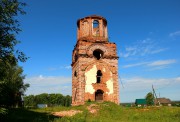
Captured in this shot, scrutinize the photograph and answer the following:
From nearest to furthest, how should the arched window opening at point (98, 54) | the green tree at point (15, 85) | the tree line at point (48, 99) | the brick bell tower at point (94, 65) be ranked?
1. the green tree at point (15, 85)
2. the brick bell tower at point (94, 65)
3. the arched window opening at point (98, 54)
4. the tree line at point (48, 99)

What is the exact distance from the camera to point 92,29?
28.0 metres

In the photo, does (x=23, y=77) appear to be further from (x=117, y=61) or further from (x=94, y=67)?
(x=117, y=61)

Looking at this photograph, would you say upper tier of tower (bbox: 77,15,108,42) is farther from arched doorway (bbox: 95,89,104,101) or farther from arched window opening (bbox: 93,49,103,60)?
arched doorway (bbox: 95,89,104,101)

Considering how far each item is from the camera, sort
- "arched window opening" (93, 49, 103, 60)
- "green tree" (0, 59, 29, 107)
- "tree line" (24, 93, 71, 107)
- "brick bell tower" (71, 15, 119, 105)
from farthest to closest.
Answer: "tree line" (24, 93, 71, 107) < "arched window opening" (93, 49, 103, 60) < "brick bell tower" (71, 15, 119, 105) < "green tree" (0, 59, 29, 107)

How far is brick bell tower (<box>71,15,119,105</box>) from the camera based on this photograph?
25.7 metres

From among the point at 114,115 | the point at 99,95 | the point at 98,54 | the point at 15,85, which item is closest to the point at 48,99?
the point at 15,85

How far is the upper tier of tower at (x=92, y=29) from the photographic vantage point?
91.1 ft

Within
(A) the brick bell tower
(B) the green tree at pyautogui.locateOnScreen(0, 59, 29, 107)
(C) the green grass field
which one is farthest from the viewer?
(A) the brick bell tower

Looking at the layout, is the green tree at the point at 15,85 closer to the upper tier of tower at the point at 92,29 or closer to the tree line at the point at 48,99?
the upper tier of tower at the point at 92,29

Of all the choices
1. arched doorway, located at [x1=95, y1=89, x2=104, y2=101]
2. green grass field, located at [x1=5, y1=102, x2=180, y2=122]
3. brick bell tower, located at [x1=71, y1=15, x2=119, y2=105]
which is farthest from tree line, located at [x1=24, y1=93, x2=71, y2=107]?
green grass field, located at [x1=5, y1=102, x2=180, y2=122]

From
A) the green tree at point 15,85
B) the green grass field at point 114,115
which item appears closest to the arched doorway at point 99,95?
the green grass field at point 114,115

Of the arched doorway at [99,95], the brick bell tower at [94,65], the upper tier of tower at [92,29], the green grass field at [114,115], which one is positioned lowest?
the green grass field at [114,115]

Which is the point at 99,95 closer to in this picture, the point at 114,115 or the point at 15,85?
the point at 114,115

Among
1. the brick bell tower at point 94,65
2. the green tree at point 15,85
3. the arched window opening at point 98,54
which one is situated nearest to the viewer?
the green tree at point 15,85
